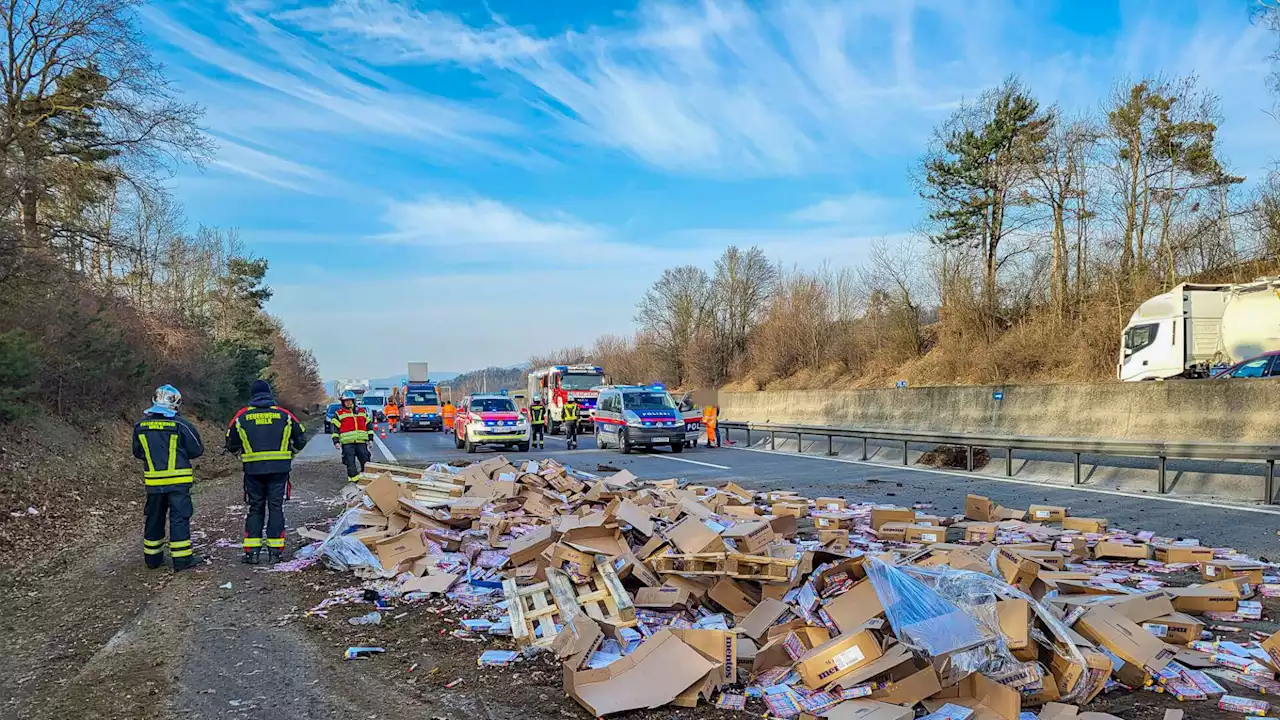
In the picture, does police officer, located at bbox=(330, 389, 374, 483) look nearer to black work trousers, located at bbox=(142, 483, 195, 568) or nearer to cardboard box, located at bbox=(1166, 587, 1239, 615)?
black work trousers, located at bbox=(142, 483, 195, 568)

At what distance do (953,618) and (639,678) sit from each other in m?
1.76

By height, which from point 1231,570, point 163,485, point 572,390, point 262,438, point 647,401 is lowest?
point 1231,570

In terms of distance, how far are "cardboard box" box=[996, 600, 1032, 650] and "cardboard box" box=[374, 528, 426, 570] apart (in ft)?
18.0

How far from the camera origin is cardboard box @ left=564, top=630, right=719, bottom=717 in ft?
14.5

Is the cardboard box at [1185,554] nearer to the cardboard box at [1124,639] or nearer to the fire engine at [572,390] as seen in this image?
the cardboard box at [1124,639]

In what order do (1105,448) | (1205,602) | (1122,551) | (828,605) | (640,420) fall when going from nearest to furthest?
(828,605), (1205,602), (1122,551), (1105,448), (640,420)

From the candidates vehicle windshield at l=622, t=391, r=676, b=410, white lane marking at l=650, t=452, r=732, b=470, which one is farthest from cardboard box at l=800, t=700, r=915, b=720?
vehicle windshield at l=622, t=391, r=676, b=410

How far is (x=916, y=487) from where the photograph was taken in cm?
1393

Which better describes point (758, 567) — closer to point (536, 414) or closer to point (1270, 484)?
point (1270, 484)

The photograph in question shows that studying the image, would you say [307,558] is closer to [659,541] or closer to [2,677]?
[2,677]

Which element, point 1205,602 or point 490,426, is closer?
point 1205,602

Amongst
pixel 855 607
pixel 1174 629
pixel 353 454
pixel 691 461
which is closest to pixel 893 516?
pixel 1174 629

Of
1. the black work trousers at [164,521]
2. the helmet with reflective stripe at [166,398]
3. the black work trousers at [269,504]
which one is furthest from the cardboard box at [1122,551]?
the helmet with reflective stripe at [166,398]

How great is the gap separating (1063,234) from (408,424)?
3145cm
